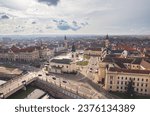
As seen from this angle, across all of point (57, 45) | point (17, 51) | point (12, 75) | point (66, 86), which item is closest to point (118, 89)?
point (66, 86)

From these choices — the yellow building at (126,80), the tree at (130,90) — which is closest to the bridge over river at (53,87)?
the yellow building at (126,80)

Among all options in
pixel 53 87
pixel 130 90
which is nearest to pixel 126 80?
pixel 130 90

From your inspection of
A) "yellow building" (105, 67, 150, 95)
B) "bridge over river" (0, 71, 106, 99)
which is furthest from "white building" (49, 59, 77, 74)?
"yellow building" (105, 67, 150, 95)

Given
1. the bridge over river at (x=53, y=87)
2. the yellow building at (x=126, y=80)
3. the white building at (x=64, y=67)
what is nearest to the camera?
the bridge over river at (x=53, y=87)

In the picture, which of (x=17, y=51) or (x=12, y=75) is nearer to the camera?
(x=12, y=75)

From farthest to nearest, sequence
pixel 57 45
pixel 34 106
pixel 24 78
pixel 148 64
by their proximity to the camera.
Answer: pixel 57 45 < pixel 24 78 < pixel 148 64 < pixel 34 106

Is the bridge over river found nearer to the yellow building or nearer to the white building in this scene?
the yellow building

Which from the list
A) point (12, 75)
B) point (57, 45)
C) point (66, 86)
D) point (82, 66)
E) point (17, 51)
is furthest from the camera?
point (57, 45)

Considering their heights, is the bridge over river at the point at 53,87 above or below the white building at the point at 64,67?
below

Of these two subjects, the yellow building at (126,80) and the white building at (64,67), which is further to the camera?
the white building at (64,67)

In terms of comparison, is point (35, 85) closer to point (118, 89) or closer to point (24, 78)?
point (24, 78)

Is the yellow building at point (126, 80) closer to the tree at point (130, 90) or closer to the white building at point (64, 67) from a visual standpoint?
the tree at point (130, 90)
